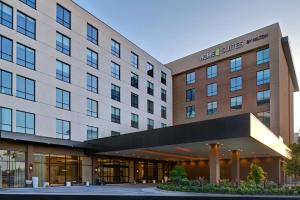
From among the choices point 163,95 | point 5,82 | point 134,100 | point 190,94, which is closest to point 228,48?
point 190,94

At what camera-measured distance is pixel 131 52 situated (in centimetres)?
5066

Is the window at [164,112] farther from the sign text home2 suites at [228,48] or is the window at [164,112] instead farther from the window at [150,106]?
the sign text home2 suites at [228,48]

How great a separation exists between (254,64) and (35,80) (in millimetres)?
30087

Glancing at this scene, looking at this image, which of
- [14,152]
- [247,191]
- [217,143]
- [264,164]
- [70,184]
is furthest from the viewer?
[264,164]

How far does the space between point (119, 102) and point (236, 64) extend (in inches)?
729

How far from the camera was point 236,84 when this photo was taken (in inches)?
2116

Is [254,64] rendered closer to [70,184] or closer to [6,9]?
[70,184]

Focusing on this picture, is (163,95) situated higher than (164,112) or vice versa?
(163,95)

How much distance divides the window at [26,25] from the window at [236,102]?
3032 cm

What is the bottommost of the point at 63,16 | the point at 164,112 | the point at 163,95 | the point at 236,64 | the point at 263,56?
the point at 164,112

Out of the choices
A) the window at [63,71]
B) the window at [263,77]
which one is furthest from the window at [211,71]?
the window at [63,71]

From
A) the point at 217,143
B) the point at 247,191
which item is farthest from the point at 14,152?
the point at 247,191

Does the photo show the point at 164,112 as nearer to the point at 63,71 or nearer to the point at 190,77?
the point at 190,77

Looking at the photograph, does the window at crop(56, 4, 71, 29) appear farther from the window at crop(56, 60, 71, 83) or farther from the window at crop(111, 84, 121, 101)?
the window at crop(111, 84, 121, 101)
